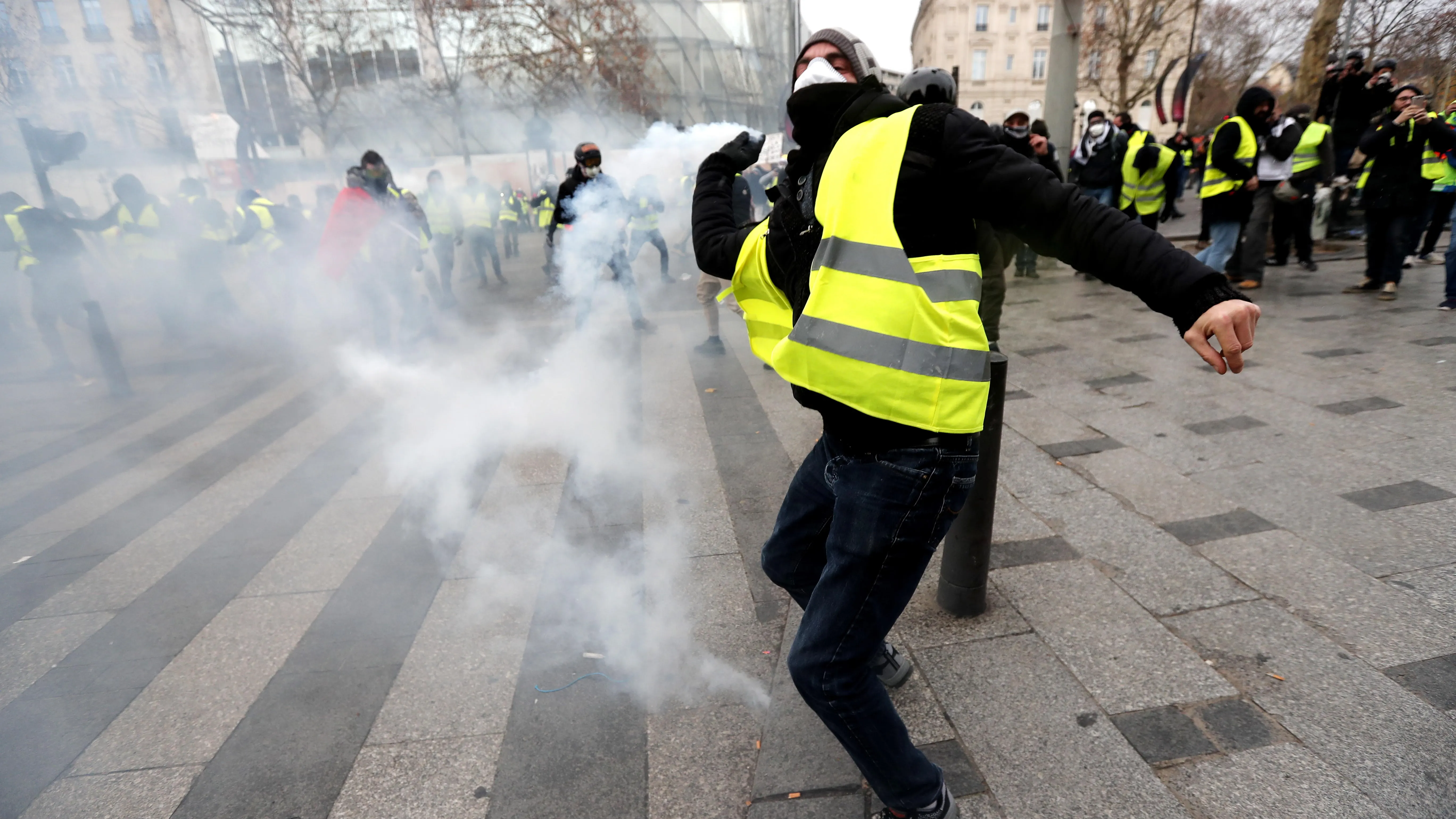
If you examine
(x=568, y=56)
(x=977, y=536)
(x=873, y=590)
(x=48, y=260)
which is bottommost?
(x=977, y=536)

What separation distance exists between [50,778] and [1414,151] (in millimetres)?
8853

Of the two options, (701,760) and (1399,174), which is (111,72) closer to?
(701,760)

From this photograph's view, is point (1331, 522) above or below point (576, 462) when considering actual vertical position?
above

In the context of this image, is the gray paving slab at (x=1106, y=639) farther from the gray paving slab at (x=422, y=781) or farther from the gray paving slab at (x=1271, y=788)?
the gray paving slab at (x=422, y=781)

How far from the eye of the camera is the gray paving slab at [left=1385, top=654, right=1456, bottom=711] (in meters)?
1.96

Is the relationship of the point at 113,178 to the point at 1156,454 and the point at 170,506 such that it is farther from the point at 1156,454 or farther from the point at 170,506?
the point at 1156,454

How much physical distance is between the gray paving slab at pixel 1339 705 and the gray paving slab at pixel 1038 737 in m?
0.45

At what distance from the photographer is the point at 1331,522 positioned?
2922 mm

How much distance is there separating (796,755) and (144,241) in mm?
9979

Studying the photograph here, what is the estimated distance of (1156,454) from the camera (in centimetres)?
372

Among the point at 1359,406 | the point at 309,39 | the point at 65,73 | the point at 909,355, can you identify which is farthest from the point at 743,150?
the point at 309,39

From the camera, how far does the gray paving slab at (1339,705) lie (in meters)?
1.72

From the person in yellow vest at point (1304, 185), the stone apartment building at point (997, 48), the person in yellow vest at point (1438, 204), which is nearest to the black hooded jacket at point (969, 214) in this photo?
the person in yellow vest at point (1438, 204)

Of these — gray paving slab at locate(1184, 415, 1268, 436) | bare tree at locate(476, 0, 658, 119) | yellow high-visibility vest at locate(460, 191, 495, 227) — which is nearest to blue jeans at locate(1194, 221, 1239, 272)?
gray paving slab at locate(1184, 415, 1268, 436)
